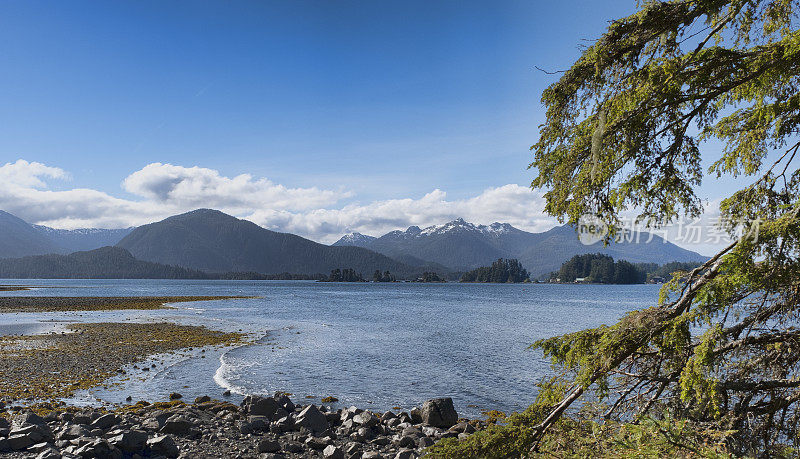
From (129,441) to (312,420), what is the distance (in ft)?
14.2

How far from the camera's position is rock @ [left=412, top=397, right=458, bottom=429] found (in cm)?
1310

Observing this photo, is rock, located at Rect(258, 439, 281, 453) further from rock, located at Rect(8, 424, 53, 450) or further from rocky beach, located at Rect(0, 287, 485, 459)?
rock, located at Rect(8, 424, 53, 450)

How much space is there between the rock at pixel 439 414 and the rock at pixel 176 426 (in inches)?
243

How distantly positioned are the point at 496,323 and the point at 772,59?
142ft

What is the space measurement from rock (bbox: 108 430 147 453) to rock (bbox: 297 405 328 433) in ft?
12.5

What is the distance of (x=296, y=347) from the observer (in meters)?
28.0

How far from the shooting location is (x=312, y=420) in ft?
40.6

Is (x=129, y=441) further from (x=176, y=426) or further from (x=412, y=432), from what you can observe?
(x=412, y=432)

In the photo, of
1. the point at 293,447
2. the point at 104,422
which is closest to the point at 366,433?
the point at 293,447

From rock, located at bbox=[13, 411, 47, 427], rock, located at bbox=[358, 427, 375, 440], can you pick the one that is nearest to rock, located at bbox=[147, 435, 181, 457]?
rock, located at bbox=[13, 411, 47, 427]

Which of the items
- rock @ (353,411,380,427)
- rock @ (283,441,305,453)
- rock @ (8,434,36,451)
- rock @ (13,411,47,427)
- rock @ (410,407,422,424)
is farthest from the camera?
rock @ (410,407,422,424)

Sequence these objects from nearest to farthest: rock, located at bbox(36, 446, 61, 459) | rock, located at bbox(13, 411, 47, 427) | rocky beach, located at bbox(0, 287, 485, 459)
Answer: rock, located at bbox(36, 446, 61, 459) < rocky beach, located at bbox(0, 287, 485, 459) < rock, located at bbox(13, 411, 47, 427)

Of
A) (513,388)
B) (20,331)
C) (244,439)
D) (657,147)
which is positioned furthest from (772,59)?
(20,331)

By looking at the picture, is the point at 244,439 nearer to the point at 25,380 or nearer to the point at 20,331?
the point at 25,380
